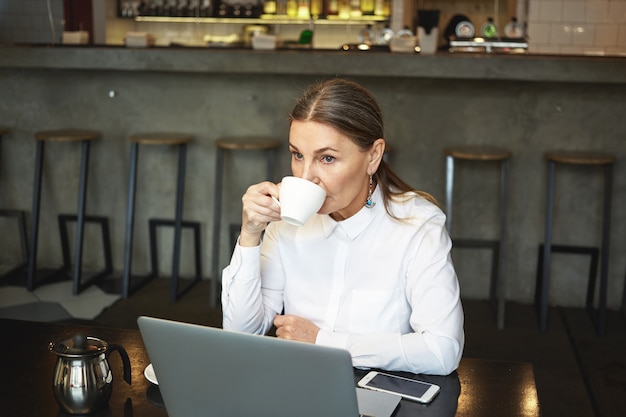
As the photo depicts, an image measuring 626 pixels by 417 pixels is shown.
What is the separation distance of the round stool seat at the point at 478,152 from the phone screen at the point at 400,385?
2.28 meters

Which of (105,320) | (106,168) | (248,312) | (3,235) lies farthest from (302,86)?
(248,312)

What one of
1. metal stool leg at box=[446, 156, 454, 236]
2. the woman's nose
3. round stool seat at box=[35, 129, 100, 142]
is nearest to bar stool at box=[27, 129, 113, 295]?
round stool seat at box=[35, 129, 100, 142]

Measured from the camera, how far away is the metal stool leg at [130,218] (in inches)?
157

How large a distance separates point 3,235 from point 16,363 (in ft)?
10.8

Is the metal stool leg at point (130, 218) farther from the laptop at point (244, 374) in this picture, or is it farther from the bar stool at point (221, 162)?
the laptop at point (244, 374)

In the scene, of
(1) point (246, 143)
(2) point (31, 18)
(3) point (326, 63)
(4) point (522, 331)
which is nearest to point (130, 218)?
(1) point (246, 143)

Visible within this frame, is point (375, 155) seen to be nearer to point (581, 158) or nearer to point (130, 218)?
point (581, 158)

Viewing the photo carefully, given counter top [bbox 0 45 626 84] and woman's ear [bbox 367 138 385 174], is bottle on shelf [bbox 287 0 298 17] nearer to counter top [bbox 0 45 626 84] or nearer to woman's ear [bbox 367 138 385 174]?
counter top [bbox 0 45 626 84]

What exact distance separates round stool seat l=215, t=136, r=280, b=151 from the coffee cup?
7.82ft

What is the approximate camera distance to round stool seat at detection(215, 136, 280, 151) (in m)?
3.83

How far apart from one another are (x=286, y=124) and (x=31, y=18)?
2.91 meters

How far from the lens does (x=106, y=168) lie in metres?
4.40

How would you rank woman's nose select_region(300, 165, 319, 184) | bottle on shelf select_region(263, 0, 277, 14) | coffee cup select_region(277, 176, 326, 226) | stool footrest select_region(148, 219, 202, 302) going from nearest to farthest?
coffee cup select_region(277, 176, 326, 226), woman's nose select_region(300, 165, 319, 184), stool footrest select_region(148, 219, 202, 302), bottle on shelf select_region(263, 0, 277, 14)

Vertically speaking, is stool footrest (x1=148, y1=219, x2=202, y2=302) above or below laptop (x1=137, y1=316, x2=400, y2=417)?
below
